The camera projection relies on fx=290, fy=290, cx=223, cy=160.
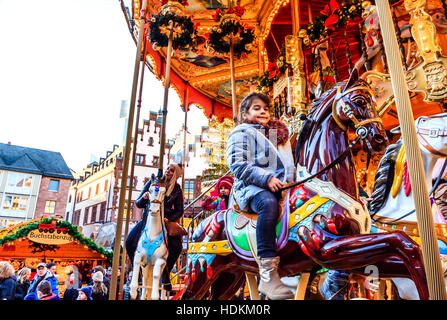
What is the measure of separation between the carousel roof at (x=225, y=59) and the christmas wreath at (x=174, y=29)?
1.67 meters

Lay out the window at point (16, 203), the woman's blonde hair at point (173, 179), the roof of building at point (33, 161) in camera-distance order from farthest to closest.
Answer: the window at point (16, 203) < the roof of building at point (33, 161) < the woman's blonde hair at point (173, 179)

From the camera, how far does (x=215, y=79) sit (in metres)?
11.7

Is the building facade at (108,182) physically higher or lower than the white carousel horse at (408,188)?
higher

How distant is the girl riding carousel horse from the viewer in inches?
77.6

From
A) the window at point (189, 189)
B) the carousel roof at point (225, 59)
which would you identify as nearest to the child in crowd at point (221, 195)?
the carousel roof at point (225, 59)

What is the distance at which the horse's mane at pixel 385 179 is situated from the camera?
2730 mm

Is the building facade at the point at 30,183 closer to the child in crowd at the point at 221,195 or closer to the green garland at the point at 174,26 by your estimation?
the green garland at the point at 174,26

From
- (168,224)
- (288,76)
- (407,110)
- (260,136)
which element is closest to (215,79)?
(288,76)

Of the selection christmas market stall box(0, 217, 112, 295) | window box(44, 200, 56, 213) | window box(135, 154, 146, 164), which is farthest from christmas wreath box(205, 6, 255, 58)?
window box(135, 154, 146, 164)

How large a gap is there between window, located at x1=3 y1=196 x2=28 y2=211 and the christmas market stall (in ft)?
20.3

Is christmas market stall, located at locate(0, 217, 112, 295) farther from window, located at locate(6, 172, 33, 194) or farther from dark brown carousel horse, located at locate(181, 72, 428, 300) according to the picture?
dark brown carousel horse, located at locate(181, 72, 428, 300)

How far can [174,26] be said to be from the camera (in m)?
6.25

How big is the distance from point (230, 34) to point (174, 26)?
128cm

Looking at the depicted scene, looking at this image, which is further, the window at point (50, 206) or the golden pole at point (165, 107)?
the window at point (50, 206)
